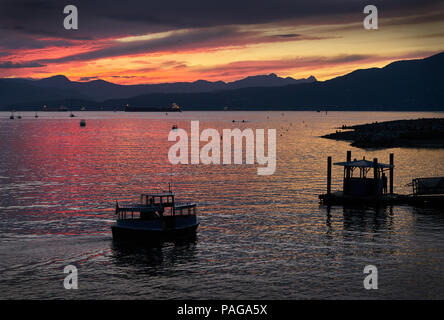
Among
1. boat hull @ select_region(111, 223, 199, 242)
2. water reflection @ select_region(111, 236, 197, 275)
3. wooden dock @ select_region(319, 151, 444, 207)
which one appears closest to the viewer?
water reflection @ select_region(111, 236, 197, 275)

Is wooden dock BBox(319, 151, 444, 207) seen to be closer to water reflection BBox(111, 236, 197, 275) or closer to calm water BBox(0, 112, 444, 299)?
calm water BBox(0, 112, 444, 299)

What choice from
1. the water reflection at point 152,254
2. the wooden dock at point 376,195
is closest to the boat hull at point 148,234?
the water reflection at point 152,254

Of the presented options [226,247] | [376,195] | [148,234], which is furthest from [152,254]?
[376,195]

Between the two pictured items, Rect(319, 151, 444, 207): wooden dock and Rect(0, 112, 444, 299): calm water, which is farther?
Rect(319, 151, 444, 207): wooden dock

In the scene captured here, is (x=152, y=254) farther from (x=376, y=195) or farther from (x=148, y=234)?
(x=376, y=195)

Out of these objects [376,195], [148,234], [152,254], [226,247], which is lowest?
[152,254]

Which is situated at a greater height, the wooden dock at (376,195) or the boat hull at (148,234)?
the wooden dock at (376,195)

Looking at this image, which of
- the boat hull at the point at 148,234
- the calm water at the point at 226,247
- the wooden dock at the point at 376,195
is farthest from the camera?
the wooden dock at the point at 376,195

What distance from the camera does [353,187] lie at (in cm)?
5506

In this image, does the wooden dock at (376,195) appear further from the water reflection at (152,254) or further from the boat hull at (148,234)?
the water reflection at (152,254)

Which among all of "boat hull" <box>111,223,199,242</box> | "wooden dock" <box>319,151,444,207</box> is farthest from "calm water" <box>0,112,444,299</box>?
"wooden dock" <box>319,151,444,207</box>

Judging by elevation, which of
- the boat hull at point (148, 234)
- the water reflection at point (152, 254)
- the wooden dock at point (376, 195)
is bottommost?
the water reflection at point (152, 254)
